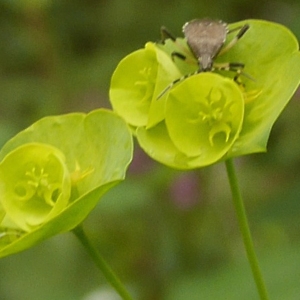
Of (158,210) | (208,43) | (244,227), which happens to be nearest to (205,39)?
(208,43)

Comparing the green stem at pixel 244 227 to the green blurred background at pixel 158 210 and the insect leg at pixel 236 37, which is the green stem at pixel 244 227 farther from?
the green blurred background at pixel 158 210

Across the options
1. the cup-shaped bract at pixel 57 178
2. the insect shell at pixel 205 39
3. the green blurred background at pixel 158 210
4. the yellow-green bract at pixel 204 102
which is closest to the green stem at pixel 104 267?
the cup-shaped bract at pixel 57 178

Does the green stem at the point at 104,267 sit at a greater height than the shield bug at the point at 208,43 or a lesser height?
lesser

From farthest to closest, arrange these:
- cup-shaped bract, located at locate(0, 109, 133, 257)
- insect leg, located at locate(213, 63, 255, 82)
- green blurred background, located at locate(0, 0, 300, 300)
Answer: green blurred background, located at locate(0, 0, 300, 300) → insect leg, located at locate(213, 63, 255, 82) → cup-shaped bract, located at locate(0, 109, 133, 257)

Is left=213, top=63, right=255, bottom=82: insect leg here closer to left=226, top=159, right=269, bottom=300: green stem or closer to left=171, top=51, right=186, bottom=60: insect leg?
left=171, top=51, right=186, bottom=60: insect leg

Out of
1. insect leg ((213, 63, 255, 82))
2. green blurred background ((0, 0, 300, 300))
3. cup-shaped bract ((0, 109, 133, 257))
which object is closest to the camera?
cup-shaped bract ((0, 109, 133, 257))

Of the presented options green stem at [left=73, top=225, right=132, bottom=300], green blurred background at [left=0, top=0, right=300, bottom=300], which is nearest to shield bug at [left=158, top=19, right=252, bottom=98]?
green stem at [left=73, top=225, right=132, bottom=300]

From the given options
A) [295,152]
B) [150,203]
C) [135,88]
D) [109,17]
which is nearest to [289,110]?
[295,152]

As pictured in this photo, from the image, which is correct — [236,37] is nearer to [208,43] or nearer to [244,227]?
[208,43]
